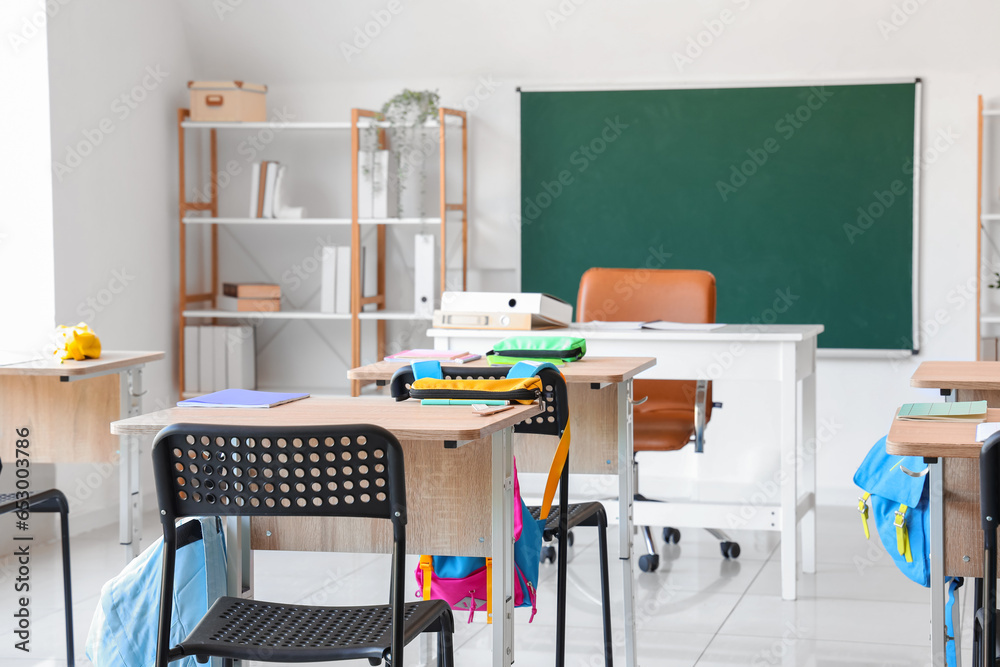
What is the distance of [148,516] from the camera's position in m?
4.69

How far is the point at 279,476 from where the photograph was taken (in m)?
1.58

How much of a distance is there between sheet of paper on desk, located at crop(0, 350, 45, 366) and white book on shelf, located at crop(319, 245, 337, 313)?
1.76 meters

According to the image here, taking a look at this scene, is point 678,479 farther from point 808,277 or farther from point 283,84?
point 283,84

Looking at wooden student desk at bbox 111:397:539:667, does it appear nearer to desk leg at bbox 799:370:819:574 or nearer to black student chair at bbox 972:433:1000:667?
black student chair at bbox 972:433:1000:667

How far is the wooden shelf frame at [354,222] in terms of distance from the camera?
489 cm

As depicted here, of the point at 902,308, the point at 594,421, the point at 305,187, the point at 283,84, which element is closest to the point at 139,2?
the point at 283,84

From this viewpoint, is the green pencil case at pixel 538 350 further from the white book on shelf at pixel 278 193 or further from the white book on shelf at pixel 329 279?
→ the white book on shelf at pixel 278 193

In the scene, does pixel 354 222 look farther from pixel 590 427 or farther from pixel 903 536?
pixel 903 536

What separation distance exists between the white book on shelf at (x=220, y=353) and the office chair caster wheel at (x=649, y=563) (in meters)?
2.32

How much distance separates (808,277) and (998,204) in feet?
2.85

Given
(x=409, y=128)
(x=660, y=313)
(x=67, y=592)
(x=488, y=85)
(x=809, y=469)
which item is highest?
(x=488, y=85)

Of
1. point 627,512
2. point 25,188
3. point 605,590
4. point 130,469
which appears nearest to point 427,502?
point 605,590

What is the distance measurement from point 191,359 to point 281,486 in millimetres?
→ 3739

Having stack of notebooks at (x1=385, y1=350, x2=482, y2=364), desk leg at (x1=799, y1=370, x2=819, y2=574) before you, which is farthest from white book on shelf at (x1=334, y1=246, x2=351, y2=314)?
desk leg at (x1=799, y1=370, x2=819, y2=574)
